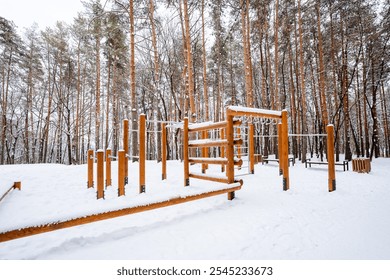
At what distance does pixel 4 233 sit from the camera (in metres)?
1.36

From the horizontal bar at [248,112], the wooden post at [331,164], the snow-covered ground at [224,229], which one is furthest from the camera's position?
the wooden post at [331,164]

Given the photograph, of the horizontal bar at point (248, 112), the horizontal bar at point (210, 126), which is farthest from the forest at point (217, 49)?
the horizontal bar at point (248, 112)

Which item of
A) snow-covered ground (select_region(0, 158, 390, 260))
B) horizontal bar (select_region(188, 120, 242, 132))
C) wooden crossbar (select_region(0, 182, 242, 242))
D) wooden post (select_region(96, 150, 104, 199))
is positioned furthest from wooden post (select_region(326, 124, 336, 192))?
wooden post (select_region(96, 150, 104, 199))

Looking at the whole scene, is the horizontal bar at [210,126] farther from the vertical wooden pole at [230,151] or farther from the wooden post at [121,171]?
the wooden post at [121,171]

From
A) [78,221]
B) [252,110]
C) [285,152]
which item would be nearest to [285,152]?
[285,152]

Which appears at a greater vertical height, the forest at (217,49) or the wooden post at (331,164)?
the forest at (217,49)

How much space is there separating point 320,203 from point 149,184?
3847 mm

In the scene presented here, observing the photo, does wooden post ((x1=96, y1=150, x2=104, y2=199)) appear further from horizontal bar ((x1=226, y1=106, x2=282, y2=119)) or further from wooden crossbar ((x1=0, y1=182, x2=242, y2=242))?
horizontal bar ((x1=226, y1=106, x2=282, y2=119))

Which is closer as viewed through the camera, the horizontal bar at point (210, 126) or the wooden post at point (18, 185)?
the horizontal bar at point (210, 126)

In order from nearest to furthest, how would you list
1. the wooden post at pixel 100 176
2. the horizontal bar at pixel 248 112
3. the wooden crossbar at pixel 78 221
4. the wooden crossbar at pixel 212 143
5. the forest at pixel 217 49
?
the wooden crossbar at pixel 78 221 → the wooden crossbar at pixel 212 143 → the horizontal bar at pixel 248 112 → the wooden post at pixel 100 176 → the forest at pixel 217 49

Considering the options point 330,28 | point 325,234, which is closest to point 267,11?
point 330,28

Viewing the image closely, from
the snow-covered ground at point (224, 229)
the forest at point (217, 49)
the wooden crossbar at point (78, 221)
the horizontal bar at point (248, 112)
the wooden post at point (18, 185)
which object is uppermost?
the forest at point (217, 49)

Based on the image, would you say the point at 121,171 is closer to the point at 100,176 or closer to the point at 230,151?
the point at 100,176
